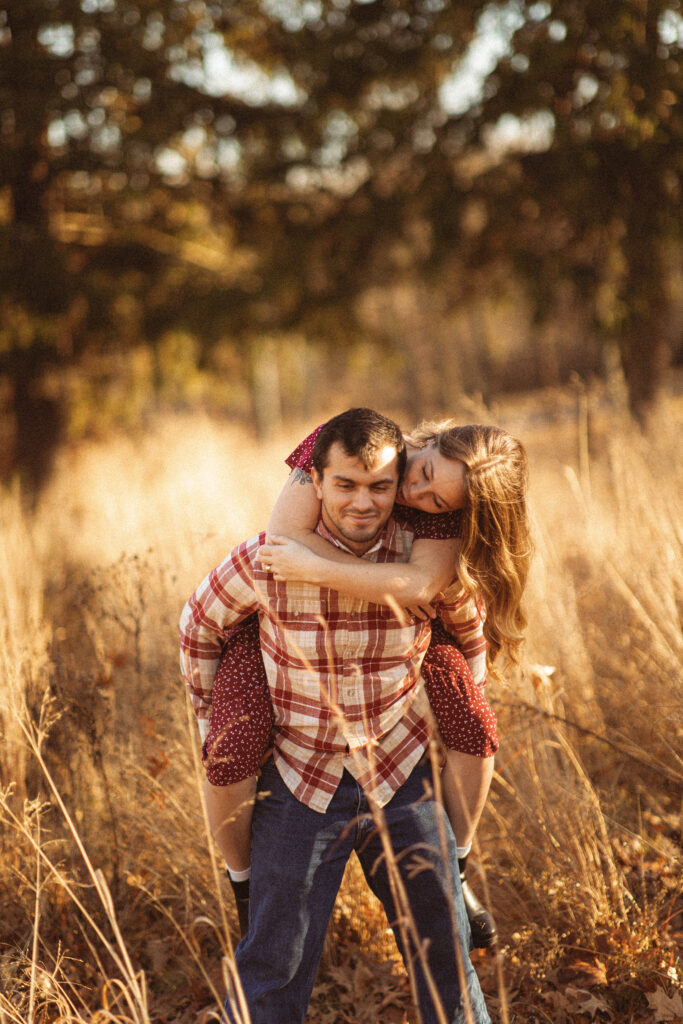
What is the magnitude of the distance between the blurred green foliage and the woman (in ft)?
16.8

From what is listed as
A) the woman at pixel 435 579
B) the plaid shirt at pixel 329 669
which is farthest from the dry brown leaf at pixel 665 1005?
the plaid shirt at pixel 329 669

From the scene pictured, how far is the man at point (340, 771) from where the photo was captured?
5.69 feet

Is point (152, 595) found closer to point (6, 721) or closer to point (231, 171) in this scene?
point (6, 721)

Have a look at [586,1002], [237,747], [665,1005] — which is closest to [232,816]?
[237,747]

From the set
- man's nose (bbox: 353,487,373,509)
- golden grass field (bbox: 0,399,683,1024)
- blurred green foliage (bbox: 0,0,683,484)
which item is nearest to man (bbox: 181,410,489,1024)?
man's nose (bbox: 353,487,373,509)

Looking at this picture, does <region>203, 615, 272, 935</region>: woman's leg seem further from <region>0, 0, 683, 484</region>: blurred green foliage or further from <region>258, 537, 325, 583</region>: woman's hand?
<region>0, 0, 683, 484</region>: blurred green foliage

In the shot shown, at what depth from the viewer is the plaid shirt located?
1.78 m

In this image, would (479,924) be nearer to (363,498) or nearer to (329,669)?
(329,669)

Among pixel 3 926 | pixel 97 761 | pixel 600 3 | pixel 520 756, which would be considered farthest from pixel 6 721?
pixel 600 3

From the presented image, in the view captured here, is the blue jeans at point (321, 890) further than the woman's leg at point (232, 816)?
No

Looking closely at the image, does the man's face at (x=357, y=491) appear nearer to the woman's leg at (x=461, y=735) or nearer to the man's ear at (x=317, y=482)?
the man's ear at (x=317, y=482)

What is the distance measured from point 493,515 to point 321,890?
0.97 m

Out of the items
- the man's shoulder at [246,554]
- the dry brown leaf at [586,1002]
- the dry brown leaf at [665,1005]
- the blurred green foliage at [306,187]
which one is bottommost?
the dry brown leaf at [586,1002]

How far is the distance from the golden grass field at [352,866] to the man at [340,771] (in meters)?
0.17
